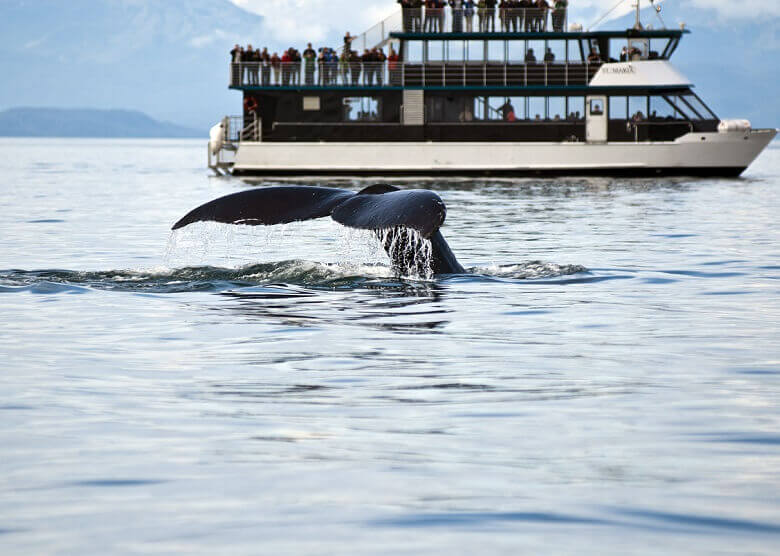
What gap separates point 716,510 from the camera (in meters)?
5.17

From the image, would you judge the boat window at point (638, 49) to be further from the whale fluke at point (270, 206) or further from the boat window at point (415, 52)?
the whale fluke at point (270, 206)

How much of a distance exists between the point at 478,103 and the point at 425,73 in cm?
238

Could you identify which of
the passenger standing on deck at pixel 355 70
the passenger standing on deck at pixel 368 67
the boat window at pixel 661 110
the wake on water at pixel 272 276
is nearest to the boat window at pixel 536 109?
the boat window at pixel 661 110

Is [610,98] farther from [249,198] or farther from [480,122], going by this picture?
[249,198]

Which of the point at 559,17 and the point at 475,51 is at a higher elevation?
the point at 559,17

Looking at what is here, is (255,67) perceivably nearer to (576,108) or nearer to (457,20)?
(457,20)

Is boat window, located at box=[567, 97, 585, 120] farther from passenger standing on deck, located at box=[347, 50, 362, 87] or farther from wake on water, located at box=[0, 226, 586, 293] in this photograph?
wake on water, located at box=[0, 226, 586, 293]

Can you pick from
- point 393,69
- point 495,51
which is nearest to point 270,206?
point 393,69

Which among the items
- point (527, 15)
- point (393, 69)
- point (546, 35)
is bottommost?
point (393, 69)

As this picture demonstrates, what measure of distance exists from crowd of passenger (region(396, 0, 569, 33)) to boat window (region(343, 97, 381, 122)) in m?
3.15

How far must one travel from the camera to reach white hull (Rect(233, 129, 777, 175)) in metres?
47.3

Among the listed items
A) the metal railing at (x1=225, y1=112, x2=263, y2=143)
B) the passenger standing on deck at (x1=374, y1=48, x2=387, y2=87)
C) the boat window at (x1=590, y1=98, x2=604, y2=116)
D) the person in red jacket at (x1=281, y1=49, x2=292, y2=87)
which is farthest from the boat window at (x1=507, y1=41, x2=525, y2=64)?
the metal railing at (x1=225, y1=112, x2=263, y2=143)

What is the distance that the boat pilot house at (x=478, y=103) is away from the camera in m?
47.4

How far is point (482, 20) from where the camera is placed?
4775cm
